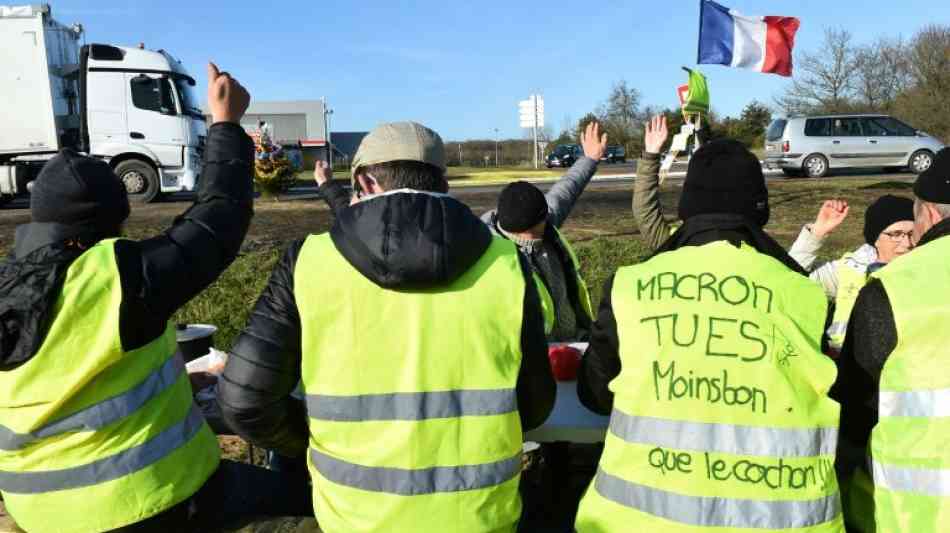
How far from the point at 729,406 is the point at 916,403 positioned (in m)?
0.46

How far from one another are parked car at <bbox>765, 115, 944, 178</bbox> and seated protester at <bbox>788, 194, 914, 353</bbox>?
16.7 metres

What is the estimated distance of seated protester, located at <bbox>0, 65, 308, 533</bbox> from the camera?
1909mm

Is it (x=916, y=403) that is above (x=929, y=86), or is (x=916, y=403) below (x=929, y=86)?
below

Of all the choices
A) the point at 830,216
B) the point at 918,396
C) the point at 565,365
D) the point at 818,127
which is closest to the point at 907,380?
the point at 918,396

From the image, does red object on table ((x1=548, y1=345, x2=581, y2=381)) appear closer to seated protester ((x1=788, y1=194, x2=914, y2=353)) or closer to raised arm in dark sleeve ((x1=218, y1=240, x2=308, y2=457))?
raised arm in dark sleeve ((x1=218, y1=240, x2=308, y2=457))

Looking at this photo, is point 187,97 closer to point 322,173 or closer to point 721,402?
point 322,173

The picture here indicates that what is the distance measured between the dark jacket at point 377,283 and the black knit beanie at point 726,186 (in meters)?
0.57

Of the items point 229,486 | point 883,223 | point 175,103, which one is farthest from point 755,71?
point 175,103

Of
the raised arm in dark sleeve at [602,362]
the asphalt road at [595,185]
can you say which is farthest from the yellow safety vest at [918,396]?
the asphalt road at [595,185]

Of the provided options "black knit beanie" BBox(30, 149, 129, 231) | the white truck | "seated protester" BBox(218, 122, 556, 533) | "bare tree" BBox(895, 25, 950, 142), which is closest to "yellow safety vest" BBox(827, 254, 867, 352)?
"seated protester" BBox(218, 122, 556, 533)

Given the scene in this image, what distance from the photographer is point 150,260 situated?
2.00 metres

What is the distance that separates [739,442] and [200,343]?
8.32 ft

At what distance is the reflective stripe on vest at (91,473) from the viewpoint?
6.66ft

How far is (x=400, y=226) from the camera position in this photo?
168cm
